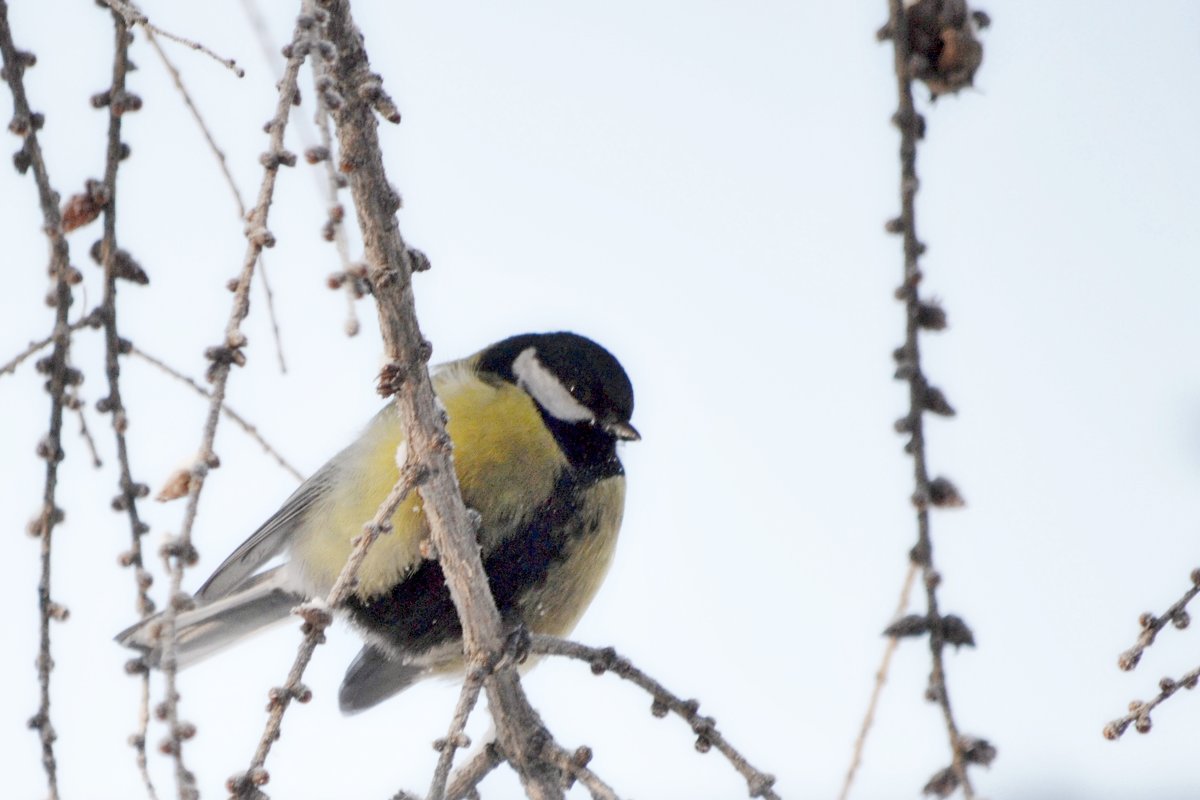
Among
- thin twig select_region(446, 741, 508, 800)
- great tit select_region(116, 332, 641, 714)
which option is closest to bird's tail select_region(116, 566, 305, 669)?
great tit select_region(116, 332, 641, 714)

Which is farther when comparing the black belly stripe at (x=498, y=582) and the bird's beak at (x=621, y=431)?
the bird's beak at (x=621, y=431)

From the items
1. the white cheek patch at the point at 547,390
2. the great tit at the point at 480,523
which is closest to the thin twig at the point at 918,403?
the great tit at the point at 480,523

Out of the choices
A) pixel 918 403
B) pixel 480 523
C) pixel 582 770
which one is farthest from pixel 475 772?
pixel 918 403

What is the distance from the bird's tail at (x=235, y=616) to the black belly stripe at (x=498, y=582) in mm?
454

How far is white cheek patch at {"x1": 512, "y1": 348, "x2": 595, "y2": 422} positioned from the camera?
109 inches

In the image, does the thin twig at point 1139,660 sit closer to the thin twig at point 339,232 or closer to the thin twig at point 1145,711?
the thin twig at point 1145,711

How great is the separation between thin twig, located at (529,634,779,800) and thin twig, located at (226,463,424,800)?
481 millimetres

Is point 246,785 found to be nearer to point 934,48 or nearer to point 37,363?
point 37,363

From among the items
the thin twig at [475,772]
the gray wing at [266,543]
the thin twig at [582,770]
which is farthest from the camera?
the gray wing at [266,543]

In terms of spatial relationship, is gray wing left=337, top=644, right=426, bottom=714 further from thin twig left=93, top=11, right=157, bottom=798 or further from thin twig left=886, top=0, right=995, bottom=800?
thin twig left=886, top=0, right=995, bottom=800

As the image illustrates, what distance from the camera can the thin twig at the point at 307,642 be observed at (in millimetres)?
1244

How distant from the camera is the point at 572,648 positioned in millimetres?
1948

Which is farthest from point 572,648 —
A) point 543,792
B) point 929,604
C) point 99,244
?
point 99,244

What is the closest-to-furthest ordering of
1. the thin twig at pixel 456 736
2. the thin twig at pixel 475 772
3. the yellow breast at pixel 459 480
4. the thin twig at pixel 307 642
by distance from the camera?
the thin twig at pixel 307 642
the thin twig at pixel 456 736
the thin twig at pixel 475 772
the yellow breast at pixel 459 480
